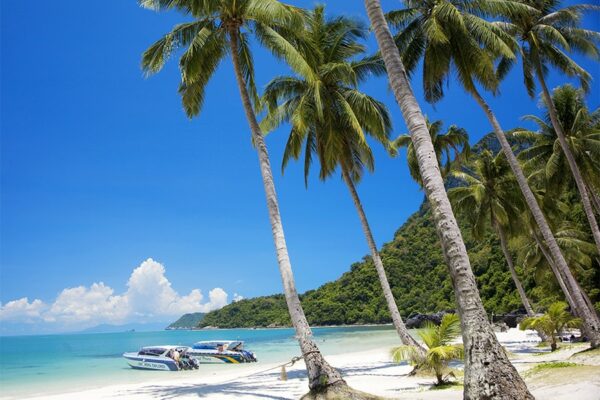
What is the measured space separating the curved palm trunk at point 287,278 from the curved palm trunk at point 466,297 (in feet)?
10.7

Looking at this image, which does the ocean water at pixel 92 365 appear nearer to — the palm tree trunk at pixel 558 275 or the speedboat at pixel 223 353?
the speedboat at pixel 223 353

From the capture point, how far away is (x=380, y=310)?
278ft

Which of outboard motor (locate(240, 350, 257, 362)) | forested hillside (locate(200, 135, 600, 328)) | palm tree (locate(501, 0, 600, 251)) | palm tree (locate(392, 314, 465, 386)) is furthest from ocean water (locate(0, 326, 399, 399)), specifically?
palm tree (locate(501, 0, 600, 251))

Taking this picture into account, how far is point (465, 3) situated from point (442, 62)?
257cm

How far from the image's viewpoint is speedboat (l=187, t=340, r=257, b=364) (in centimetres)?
2800

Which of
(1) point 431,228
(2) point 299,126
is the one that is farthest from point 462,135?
(1) point 431,228

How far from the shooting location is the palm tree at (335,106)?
15.2m

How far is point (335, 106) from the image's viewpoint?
15805mm

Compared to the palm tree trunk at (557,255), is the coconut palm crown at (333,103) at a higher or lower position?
higher

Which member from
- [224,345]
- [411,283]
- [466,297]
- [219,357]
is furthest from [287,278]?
[411,283]

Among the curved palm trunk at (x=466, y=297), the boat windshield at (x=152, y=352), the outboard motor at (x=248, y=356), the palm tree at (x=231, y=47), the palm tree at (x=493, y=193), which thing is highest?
the palm tree at (x=231, y=47)

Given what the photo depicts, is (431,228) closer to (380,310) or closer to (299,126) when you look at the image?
(380,310)

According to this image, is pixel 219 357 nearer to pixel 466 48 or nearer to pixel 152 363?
pixel 152 363

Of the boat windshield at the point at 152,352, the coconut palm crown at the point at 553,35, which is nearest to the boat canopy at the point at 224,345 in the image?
the boat windshield at the point at 152,352
